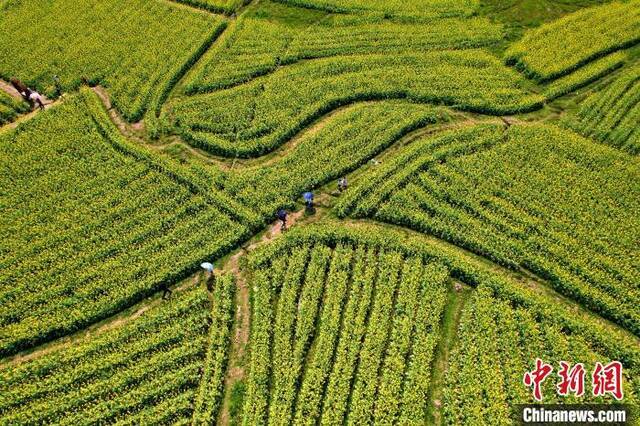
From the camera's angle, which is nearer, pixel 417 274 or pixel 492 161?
pixel 417 274

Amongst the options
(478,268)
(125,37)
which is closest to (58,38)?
(125,37)

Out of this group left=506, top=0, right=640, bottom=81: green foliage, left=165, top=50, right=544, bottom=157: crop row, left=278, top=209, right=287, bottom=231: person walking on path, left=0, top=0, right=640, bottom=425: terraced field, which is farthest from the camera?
left=506, top=0, right=640, bottom=81: green foliage

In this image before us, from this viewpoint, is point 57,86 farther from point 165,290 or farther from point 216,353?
point 216,353

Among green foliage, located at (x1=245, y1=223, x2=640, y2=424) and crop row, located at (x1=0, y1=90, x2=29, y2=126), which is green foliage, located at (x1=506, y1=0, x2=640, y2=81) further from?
crop row, located at (x1=0, y1=90, x2=29, y2=126)

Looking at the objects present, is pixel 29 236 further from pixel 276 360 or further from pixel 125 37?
pixel 125 37

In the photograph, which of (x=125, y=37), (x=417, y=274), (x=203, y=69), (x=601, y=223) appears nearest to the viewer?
(x=417, y=274)

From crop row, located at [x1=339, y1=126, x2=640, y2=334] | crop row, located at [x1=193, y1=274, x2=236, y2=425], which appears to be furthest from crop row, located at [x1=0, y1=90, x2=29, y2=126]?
crop row, located at [x1=339, y1=126, x2=640, y2=334]
